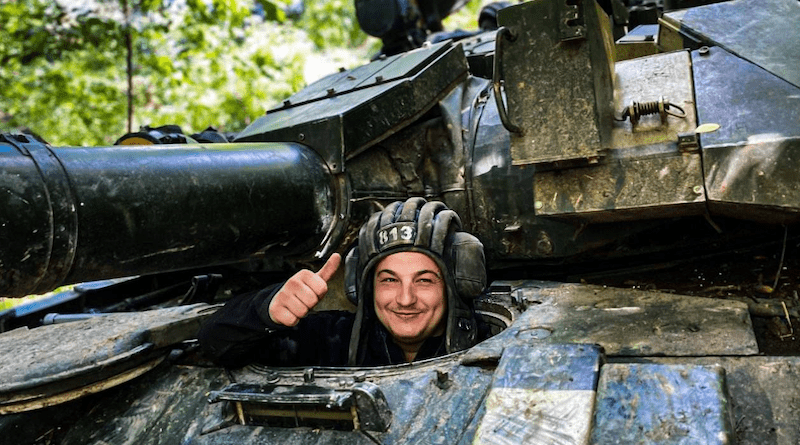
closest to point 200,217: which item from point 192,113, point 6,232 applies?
point 6,232

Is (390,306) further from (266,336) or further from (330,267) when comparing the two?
(266,336)

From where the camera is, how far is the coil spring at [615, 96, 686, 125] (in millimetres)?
3110

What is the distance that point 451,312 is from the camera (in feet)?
10.7

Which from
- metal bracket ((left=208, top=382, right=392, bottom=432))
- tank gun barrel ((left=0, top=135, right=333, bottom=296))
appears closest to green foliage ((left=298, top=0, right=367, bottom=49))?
tank gun barrel ((left=0, top=135, right=333, bottom=296))

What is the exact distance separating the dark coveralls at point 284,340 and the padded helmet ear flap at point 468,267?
0.88 feet

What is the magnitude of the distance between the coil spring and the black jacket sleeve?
4.86 ft

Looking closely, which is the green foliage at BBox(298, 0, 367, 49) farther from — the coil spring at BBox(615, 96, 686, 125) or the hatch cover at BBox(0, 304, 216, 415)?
the coil spring at BBox(615, 96, 686, 125)

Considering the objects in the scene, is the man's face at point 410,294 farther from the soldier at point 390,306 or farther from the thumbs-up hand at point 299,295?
the thumbs-up hand at point 299,295

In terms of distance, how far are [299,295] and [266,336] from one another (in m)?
0.35

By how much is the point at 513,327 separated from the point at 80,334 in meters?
1.77

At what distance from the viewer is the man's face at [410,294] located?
329cm

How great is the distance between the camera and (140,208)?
277 cm

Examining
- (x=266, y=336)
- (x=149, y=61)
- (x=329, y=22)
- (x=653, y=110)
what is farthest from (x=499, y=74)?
(x=329, y=22)

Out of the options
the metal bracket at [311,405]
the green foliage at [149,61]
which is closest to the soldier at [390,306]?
the metal bracket at [311,405]
